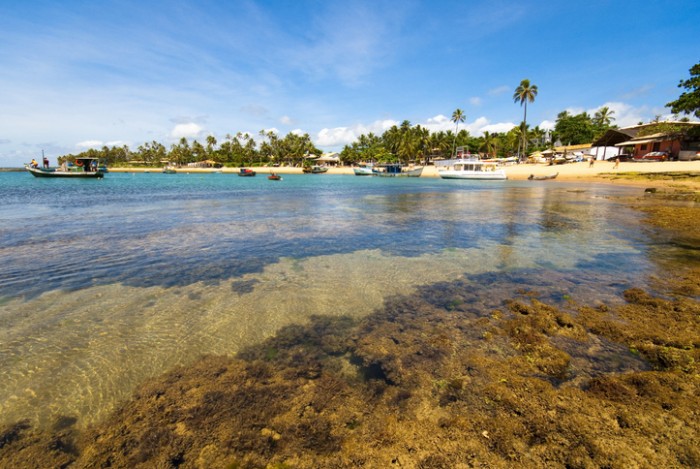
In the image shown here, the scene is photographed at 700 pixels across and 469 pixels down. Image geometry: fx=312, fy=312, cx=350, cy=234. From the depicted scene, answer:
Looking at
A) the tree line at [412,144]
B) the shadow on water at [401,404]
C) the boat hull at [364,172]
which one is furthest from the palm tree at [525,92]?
the shadow on water at [401,404]

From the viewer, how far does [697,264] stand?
819cm

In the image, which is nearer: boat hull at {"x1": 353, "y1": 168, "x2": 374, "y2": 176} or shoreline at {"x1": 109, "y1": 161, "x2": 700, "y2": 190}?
shoreline at {"x1": 109, "y1": 161, "x2": 700, "y2": 190}

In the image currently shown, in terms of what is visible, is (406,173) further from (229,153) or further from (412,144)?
(229,153)

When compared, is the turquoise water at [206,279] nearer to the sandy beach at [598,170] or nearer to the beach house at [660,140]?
the sandy beach at [598,170]

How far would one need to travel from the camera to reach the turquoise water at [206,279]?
452 cm

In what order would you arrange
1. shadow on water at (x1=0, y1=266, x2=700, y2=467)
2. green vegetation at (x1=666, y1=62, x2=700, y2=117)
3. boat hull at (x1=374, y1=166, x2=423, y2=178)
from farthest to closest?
boat hull at (x1=374, y1=166, x2=423, y2=178) < green vegetation at (x1=666, y1=62, x2=700, y2=117) < shadow on water at (x1=0, y1=266, x2=700, y2=467)

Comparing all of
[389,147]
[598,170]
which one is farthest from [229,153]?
[598,170]

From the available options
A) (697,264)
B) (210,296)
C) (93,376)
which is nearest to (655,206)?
(697,264)

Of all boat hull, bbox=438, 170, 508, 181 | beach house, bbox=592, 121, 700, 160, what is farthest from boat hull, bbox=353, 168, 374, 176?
beach house, bbox=592, 121, 700, 160

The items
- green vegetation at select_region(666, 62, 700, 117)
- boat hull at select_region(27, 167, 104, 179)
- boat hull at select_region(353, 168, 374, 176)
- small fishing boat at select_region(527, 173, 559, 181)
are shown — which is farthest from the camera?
boat hull at select_region(353, 168, 374, 176)

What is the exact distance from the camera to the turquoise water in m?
4.52

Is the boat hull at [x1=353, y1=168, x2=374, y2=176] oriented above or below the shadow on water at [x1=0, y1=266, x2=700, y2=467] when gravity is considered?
above

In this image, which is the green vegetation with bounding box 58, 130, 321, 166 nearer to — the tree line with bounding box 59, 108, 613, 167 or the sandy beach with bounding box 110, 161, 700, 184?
the tree line with bounding box 59, 108, 613, 167

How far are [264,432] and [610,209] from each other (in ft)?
77.1
